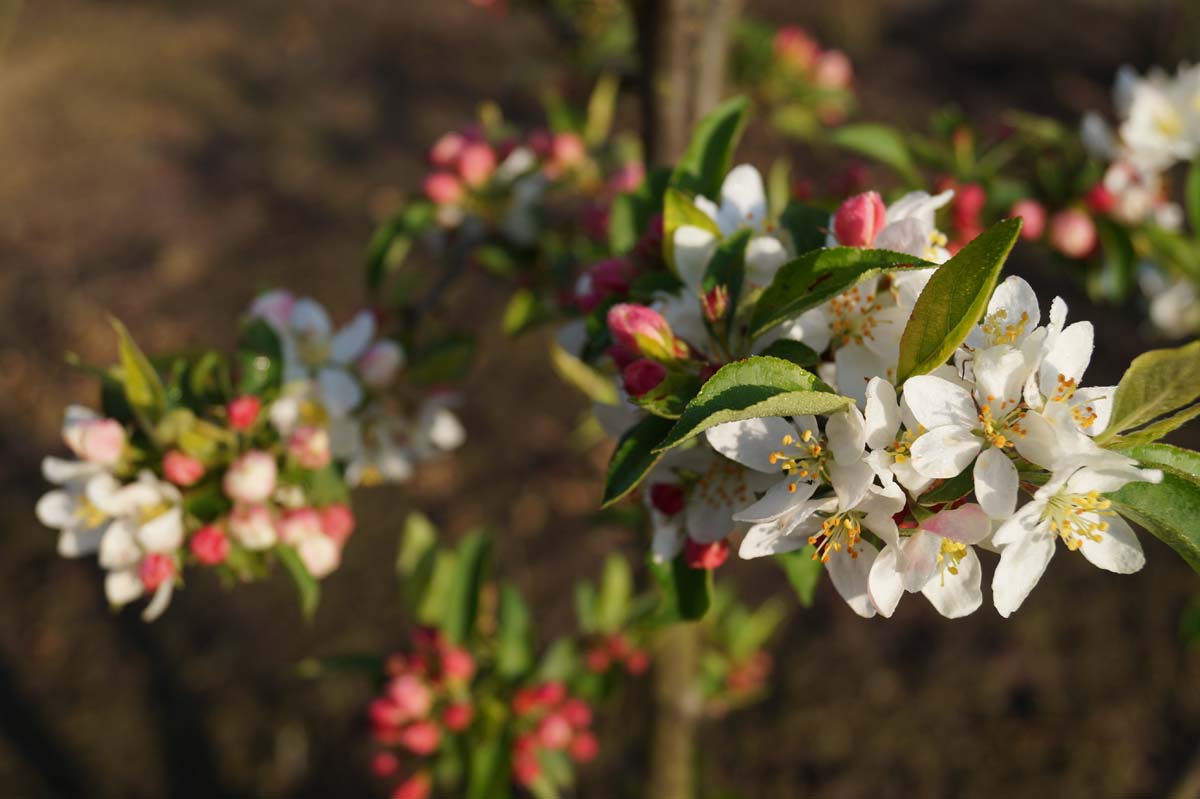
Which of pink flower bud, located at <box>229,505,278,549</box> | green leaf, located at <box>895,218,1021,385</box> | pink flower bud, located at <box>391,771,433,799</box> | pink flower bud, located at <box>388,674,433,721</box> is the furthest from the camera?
pink flower bud, located at <box>391,771,433,799</box>

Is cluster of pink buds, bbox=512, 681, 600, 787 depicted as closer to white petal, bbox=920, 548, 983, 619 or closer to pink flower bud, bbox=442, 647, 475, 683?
pink flower bud, bbox=442, 647, 475, 683

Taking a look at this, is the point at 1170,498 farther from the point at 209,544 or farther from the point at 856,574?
the point at 209,544

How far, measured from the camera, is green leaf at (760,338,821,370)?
84 cm

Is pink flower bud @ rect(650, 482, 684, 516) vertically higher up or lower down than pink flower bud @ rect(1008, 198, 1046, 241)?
higher up

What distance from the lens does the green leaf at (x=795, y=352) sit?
837 mm

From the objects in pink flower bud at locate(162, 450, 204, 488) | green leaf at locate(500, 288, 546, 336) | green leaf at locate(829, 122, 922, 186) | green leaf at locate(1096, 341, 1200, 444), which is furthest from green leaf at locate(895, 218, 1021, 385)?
green leaf at locate(500, 288, 546, 336)

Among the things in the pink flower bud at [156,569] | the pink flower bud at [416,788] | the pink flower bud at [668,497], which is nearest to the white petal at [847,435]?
the pink flower bud at [668,497]

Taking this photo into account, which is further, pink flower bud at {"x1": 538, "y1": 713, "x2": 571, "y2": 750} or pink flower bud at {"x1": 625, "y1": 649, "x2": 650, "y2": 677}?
pink flower bud at {"x1": 625, "y1": 649, "x2": 650, "y2": 677}

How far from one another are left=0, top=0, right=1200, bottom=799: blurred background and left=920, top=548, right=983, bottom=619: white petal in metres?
1.42

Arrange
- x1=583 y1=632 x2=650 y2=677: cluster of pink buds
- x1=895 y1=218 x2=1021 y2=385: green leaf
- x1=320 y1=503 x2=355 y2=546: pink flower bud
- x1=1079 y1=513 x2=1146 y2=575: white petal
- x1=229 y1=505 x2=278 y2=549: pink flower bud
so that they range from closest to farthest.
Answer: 1. x1=895 y1=218 x2=1021 y2=385: green leaf
2. x1=1079 y1=513 x2=1146 y2=575: white petal
3. x1=229 y1=505 x2=278 y2=549: pink flower bud
4. x1=320 y1=503 x2=355 y2=546: pink flower bud
5. x1=583 y1=632 x2=650 y2=677: cluster of pink buds

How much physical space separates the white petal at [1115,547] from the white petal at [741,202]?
0.45 m

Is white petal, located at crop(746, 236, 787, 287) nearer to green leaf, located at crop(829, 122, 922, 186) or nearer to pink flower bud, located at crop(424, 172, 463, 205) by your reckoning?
green leaf, located at crop(829, 122, 922, 186)

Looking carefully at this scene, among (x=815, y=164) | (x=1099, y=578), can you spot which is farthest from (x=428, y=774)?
(x=815, y=164)

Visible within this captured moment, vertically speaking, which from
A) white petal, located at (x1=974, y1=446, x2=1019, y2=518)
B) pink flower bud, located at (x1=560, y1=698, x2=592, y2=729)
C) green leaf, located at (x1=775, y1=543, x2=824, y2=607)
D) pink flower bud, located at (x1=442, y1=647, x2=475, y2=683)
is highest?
white petal, located at (x1=974, y1=446, x2=1019, y2=518)
